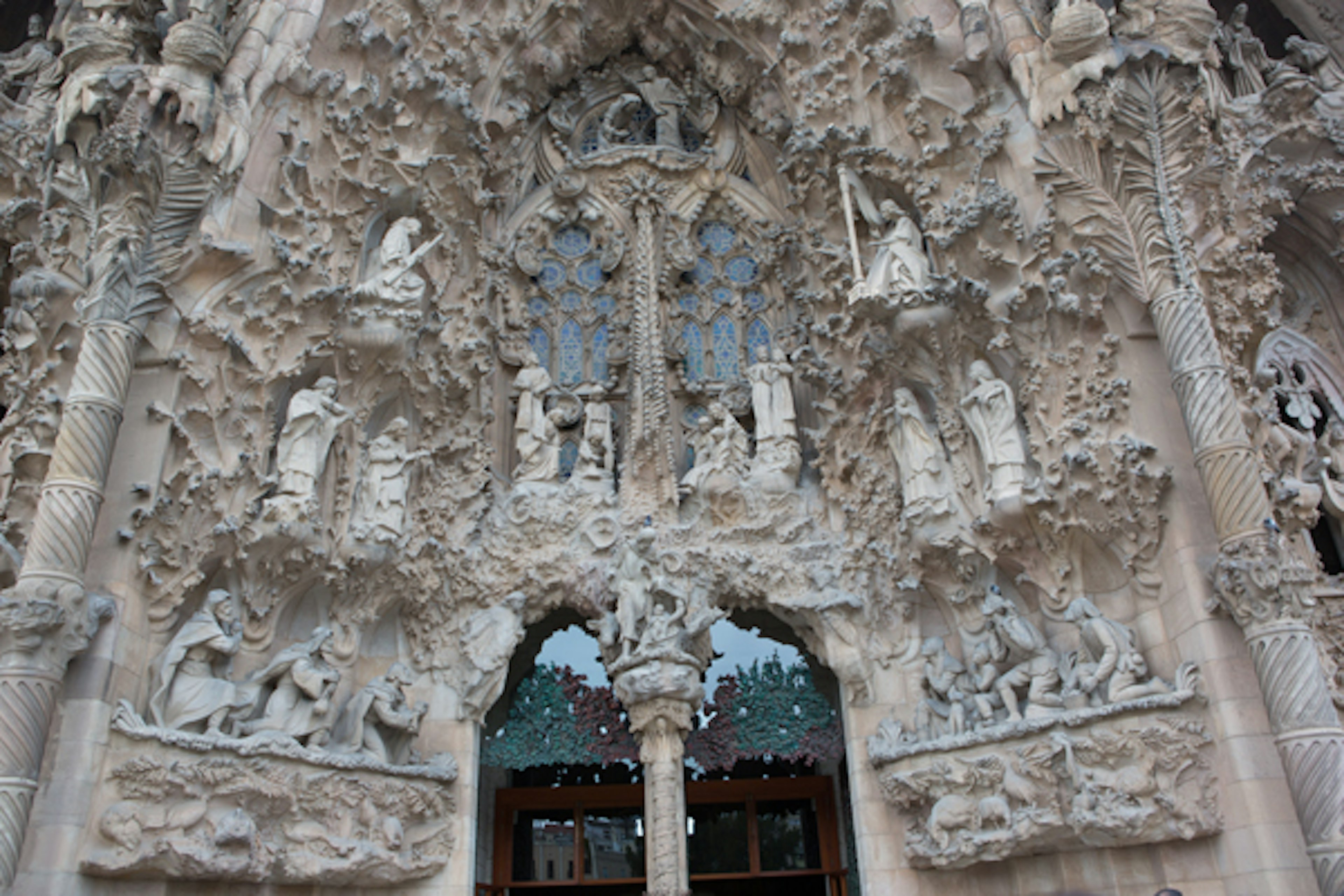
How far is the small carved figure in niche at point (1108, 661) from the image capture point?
21.8 ft

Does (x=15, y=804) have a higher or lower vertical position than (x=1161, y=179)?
lower

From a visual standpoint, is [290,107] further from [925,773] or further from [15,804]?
[925,773]

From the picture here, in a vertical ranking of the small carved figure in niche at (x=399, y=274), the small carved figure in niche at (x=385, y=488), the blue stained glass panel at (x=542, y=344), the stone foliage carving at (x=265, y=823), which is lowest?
the stone foliage carving at (x=265, y=823)

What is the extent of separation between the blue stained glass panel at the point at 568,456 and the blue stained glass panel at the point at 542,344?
84cm

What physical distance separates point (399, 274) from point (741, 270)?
378 centimetres

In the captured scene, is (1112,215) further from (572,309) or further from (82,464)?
(82,464)

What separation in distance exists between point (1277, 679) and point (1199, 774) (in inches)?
34.5

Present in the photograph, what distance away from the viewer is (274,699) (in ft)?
23.0

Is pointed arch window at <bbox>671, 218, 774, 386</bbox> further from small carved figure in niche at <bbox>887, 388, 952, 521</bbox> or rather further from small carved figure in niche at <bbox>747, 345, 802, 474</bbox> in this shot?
small carved figure in niche at <bbox>887, 388, 952, 521</bbox>

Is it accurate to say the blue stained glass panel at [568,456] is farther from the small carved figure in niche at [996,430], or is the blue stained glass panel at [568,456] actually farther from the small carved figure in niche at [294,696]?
the small carved figure in niche at [996,430]

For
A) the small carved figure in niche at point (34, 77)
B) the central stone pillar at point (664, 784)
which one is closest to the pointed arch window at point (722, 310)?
the central stone pillar at point (664, 784)

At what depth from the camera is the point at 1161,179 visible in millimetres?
7090

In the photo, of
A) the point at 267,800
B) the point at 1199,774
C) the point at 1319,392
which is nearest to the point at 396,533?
the point at 267,800

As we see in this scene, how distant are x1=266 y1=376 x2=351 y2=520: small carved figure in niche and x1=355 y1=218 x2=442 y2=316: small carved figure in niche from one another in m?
0.77
